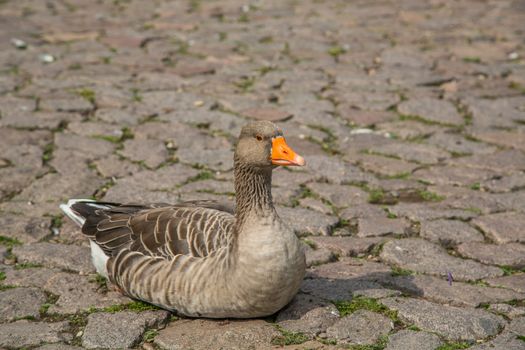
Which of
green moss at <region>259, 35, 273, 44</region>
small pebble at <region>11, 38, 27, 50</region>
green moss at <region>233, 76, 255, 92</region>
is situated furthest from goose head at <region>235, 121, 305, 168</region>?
small pebble at <region>11, 38, 27, 50</region>

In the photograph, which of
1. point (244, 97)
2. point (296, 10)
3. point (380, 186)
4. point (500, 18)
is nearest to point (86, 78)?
point (244, 97)

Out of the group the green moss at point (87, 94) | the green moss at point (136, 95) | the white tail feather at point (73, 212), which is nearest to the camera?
the white tail feather at point (73, 212)

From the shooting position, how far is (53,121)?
877cm

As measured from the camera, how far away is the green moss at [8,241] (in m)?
6.18

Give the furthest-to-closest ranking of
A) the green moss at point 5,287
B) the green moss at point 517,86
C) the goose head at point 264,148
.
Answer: the green moss at point 517,86 → the green moss at point 5,287 → the goose head at point 264,148

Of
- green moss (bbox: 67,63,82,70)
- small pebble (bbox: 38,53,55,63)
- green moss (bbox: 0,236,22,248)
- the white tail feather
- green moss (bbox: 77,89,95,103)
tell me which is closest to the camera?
the white tail feather

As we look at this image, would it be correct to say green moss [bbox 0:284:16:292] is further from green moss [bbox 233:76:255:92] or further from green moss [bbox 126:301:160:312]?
green moss [bbox 233:76:255:92]

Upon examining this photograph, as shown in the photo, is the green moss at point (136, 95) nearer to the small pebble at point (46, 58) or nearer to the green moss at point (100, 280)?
the small pebble at point (46, 58)

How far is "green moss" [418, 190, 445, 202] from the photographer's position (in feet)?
23.3

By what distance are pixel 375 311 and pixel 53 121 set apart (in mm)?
5021

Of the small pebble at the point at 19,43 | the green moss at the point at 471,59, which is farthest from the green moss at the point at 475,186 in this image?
the small pebble at the point at 19,43

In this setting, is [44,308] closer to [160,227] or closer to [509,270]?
[160,227]

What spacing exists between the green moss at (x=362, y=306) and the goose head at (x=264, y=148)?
3.48ft

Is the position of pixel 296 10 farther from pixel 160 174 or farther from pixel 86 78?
pixel 160 174
